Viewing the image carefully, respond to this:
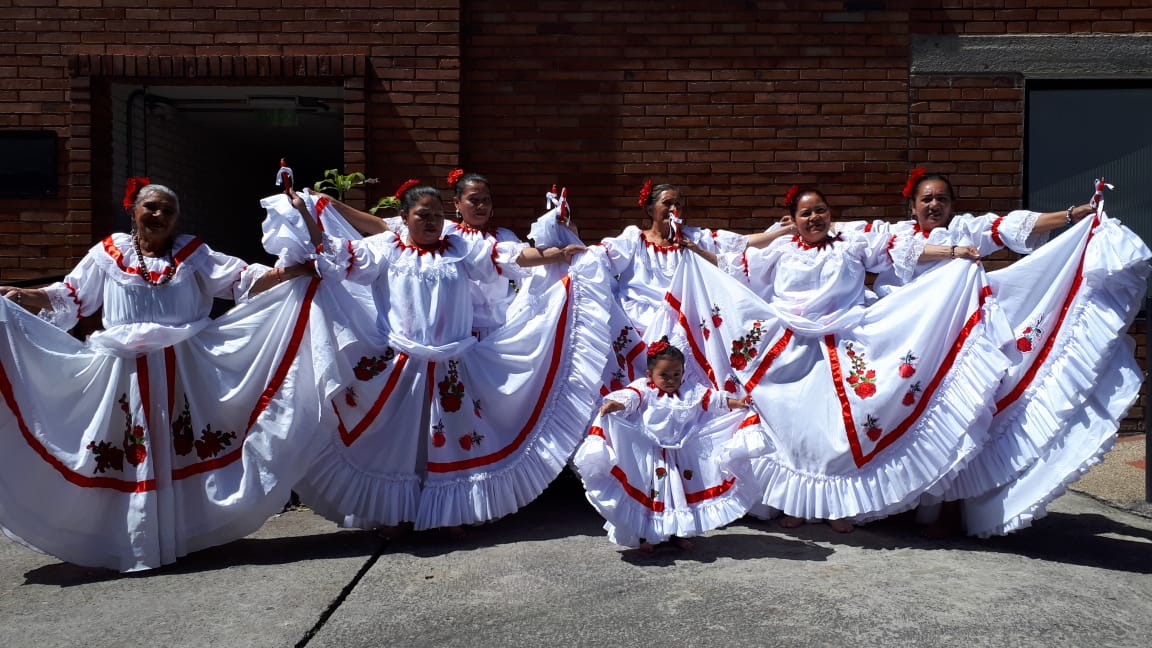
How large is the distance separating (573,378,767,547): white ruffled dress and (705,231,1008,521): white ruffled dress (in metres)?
0.35

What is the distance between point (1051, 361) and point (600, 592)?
2.42 meters

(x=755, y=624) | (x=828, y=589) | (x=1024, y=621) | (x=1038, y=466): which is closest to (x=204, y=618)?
(x=755, y=624)

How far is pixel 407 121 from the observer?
7508mm

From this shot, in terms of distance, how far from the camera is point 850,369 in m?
4.99

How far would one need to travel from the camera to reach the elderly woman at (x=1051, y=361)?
15.1 feet

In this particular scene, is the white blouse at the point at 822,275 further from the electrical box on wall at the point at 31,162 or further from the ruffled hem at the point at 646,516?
the electrical box on wall at the point at 31,162

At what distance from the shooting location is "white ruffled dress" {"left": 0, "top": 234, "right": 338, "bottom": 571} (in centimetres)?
453

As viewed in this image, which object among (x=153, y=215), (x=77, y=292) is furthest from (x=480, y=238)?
(x=77, y=292)

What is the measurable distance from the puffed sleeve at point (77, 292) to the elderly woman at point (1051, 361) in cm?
389

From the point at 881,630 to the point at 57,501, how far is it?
11.4ft

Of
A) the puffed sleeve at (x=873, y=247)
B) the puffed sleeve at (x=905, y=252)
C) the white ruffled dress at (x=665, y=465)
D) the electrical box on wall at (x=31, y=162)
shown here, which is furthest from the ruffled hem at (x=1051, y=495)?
the electrical box on wall at (x=31, y=162)

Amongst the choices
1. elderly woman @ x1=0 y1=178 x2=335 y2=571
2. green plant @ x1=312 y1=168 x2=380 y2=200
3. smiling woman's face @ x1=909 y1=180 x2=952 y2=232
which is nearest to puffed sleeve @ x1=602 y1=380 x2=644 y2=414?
elderly woman @ x1=0 y1=178 x2=335 y2=571

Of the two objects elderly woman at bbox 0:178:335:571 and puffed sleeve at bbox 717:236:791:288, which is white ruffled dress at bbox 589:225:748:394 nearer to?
puffed sleeve at bbox 717:236:791:288

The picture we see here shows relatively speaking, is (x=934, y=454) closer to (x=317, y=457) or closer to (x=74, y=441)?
(x=317, y=457)
